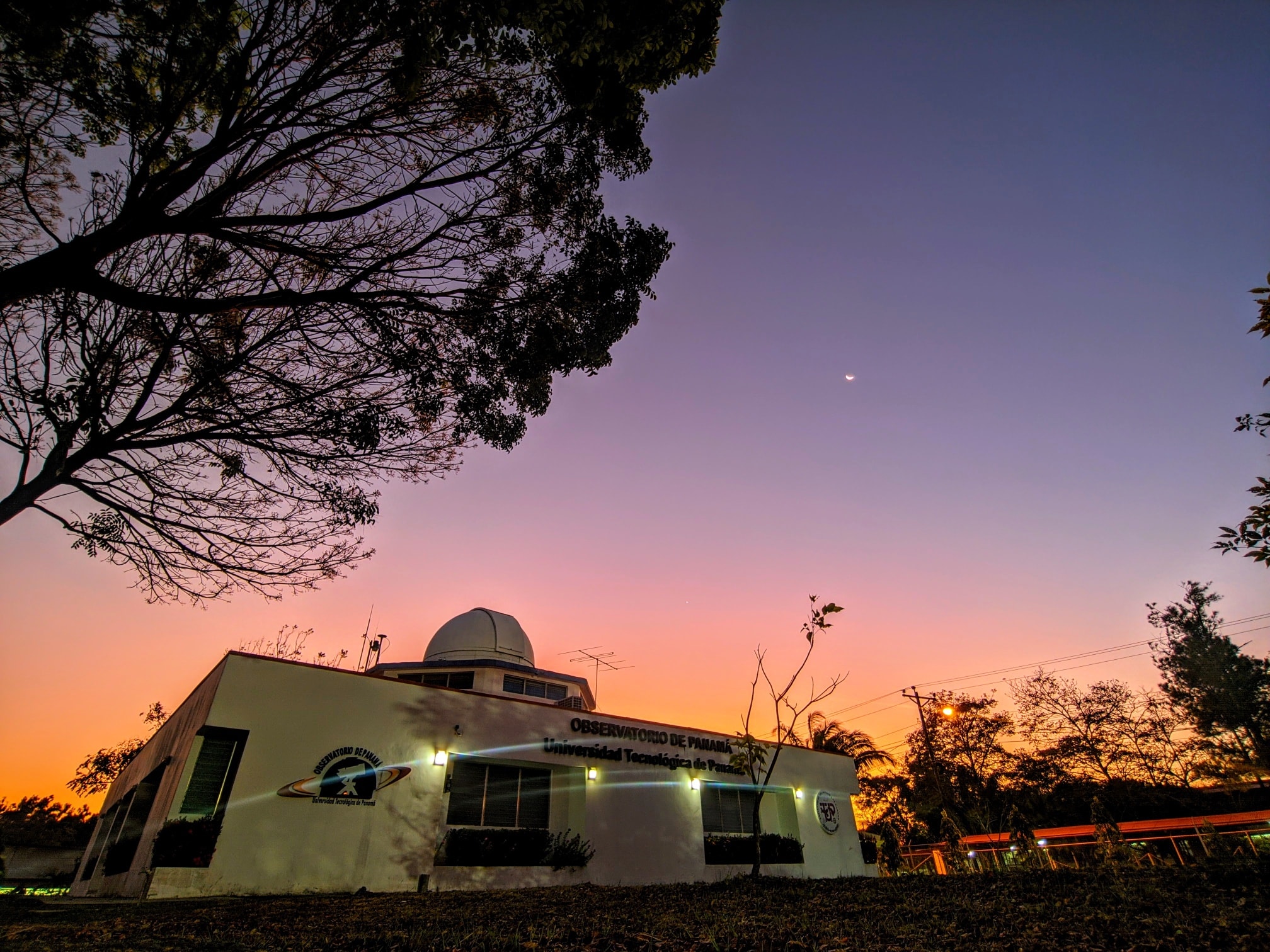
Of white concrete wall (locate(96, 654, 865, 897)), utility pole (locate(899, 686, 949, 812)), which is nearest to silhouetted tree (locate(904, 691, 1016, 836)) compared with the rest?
utility pole (locate(899, 686, 949, 812))

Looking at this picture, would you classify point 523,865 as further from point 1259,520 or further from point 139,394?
point 1259,520

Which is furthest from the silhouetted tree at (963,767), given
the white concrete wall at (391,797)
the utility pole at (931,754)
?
the white concrete wall at (391,797)

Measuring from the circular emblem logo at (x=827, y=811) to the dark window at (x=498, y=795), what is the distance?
979 centimetres

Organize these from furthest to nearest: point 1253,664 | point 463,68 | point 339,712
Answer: point 1253,664 → point 339,712 → point 463,68

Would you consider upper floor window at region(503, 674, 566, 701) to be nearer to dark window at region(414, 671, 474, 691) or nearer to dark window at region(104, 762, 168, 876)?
dark window at region(414, 671, 474, 691)

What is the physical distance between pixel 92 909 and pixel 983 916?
10.3 meters

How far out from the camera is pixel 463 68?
737 centimetres

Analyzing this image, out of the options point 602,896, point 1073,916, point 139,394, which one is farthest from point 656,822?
point 139,394

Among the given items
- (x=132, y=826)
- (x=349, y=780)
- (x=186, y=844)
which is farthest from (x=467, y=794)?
(x=132, y=826)

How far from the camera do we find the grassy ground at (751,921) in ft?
13.6

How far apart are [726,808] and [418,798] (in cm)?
1006

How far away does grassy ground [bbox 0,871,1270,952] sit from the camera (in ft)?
13.6

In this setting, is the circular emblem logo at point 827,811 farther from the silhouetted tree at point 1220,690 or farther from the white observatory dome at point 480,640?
the silhouetted tree at point 1220,690

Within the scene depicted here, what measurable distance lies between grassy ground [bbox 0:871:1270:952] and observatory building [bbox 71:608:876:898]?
2169 millimetres
